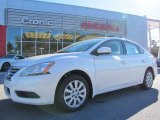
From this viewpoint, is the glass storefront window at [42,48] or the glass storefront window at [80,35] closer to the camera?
the glass storefront window at [42,48]

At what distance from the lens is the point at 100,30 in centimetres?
2920

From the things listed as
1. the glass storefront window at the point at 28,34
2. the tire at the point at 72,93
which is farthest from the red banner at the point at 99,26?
the tire at the point at 72,93

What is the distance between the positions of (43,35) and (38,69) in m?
20.8

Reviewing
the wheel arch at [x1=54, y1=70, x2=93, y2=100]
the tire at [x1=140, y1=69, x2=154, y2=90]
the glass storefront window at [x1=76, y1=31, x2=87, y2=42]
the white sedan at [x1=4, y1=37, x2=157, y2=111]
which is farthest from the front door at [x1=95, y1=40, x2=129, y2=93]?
the glass storefront window at [x1=76, y1=31, x2=87, y2=42]

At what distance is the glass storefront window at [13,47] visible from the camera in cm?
2356

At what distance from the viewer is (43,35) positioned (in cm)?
2530

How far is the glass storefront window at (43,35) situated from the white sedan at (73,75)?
18.9 metres

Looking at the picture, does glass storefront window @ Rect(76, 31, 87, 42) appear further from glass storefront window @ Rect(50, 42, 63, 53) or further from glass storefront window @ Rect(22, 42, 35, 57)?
glass storefront window @ Rect(22, 42, 35, 57)

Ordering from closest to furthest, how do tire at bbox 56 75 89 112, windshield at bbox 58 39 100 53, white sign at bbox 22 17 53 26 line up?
1. tire at bbox 56 75 89 112
2. windshield at bbox 58 39 100 53
3. white sign at bbox 22 17 53 26

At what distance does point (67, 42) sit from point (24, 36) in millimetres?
4737

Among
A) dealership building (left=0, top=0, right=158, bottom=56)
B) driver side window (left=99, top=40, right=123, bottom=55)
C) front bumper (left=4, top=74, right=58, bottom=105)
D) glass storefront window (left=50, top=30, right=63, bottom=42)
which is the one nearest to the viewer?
front bumper (left=4, top=74, right=58, bottom=105)

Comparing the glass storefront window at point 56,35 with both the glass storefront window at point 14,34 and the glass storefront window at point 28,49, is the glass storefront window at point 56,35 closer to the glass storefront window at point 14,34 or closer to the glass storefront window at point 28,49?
the glass storefront window at point 28,49

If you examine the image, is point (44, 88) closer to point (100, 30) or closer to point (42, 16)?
point (42, 16)

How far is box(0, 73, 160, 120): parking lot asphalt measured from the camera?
474 centimetres
